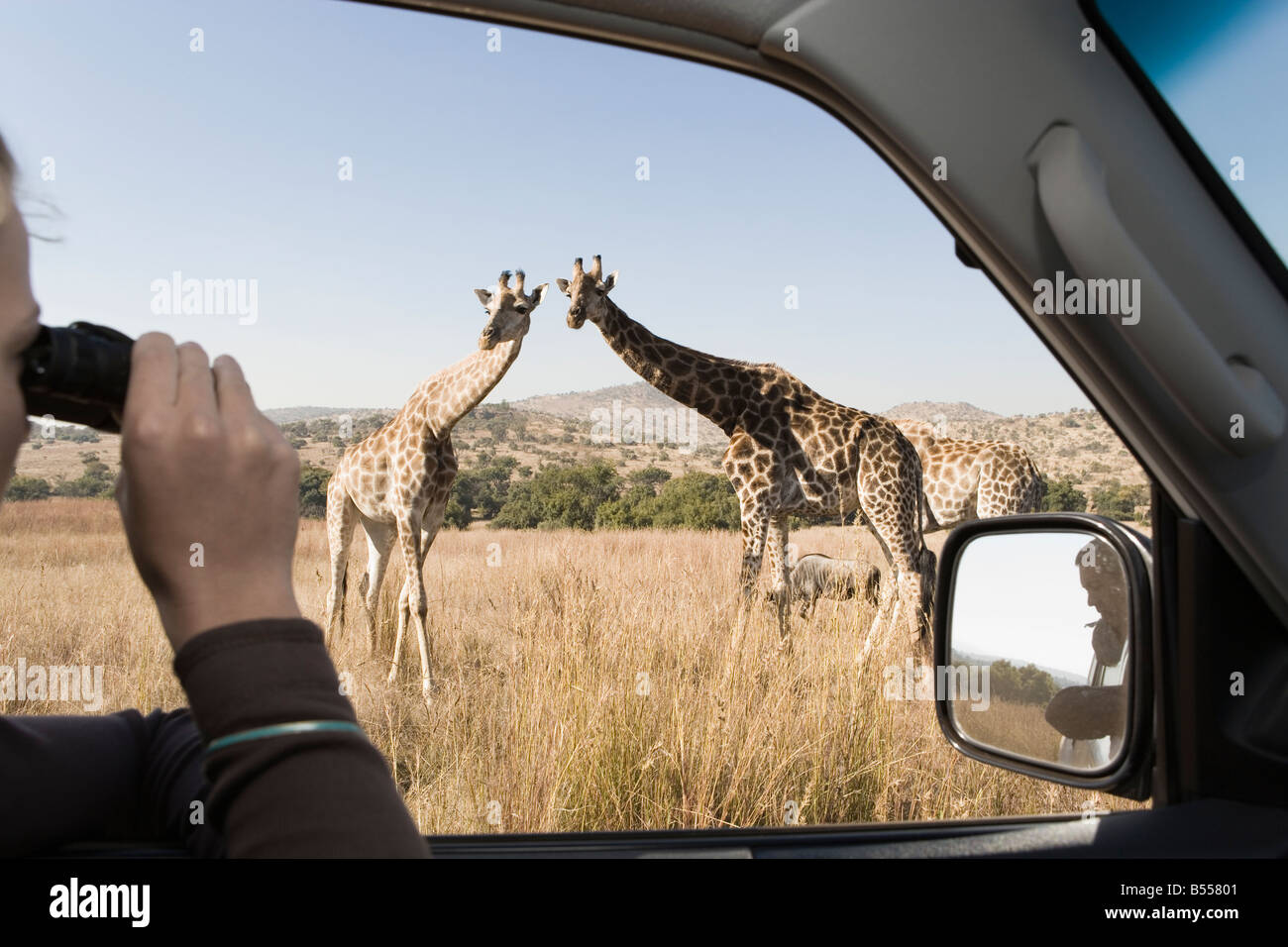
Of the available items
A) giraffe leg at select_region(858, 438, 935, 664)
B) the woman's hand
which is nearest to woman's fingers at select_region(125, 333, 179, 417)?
the woman's hand

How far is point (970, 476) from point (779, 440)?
2.80 meters

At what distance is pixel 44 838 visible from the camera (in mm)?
822

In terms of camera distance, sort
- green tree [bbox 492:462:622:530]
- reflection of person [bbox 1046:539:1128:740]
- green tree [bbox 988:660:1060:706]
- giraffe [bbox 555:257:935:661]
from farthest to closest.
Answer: green tree [bbox 492:462:622:530]
giraffe [bbox 555:257:935:661]
green tree [bbox 988:660:1060:706]
reflection of person [bbox 1046:539:1128:740]

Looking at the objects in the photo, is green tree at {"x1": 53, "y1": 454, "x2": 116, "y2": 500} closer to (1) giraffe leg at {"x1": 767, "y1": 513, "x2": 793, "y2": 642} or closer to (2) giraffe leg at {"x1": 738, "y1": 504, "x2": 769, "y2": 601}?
(1) giraffe leg at {"x1": 767, "y1": 513, "x2": 793, "y2": 642}

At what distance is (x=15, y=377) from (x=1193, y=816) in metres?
1.03

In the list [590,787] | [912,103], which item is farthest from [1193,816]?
[590,787]

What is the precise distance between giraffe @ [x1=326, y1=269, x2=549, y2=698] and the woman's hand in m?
4.80

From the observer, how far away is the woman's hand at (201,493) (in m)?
0.48

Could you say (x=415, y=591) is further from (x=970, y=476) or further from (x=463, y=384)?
(x=970, y=476)

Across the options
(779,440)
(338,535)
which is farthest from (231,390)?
(338,535)

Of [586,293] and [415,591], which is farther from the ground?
[586,293]

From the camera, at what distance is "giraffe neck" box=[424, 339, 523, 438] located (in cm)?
570

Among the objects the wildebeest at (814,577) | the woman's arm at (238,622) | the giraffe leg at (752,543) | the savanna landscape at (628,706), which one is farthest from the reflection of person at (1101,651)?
the giraffe leg at (752,543)

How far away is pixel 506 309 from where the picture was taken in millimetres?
5535
